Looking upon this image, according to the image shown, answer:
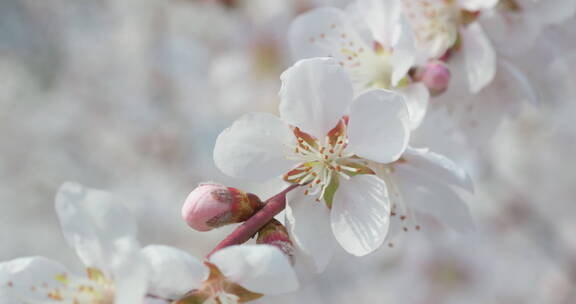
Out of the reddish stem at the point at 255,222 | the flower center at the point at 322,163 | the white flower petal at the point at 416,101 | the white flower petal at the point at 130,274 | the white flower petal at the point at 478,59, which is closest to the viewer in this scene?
the white flower petal at the point at 130,274

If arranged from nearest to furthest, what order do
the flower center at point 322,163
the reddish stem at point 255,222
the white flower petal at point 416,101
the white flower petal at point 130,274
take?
the white flower petal at point 130,274 → the reddish stem at point 255,222 → the flower center at point 322,163 → the white flower petal at point 416,101

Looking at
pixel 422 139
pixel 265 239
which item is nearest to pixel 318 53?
pixel 422 139

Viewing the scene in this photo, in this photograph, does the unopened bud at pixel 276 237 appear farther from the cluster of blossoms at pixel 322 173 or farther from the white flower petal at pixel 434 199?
the white flower petal at pixel 434 199

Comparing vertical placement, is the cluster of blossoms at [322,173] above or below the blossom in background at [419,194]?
above

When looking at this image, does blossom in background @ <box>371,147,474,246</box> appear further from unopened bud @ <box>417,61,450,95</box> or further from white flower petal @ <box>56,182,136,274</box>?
white flower petal @ <box>56,182,136,274</box>

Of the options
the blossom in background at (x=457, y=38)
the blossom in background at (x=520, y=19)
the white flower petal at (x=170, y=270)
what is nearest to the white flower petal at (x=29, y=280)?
the white flower petal at (x=170, y=270)
